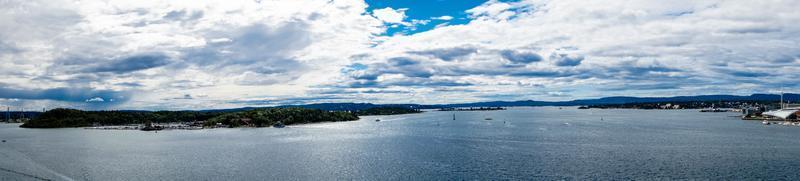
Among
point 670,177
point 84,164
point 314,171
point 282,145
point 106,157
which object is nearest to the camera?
point 670,177

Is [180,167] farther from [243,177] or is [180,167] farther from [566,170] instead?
[566,170]

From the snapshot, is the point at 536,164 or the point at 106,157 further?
the point at 106,157

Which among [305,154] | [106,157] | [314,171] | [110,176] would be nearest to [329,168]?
[314,171]

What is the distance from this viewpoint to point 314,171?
76.6 m

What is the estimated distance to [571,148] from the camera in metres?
103

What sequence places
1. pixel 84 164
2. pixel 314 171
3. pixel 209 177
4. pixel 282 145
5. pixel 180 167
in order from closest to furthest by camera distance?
pixel 209 177, pixel 314 171, pixel 180 167, pixel 84 164, pixel 282 145

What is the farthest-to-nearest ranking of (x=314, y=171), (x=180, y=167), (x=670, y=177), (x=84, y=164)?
(x=84, y=164) < (x=180, y=167) < (x=314, y=171) < (x=670, y=177)

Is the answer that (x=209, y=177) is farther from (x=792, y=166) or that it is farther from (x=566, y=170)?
(x=792, y=166)

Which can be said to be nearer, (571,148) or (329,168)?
(329,168)

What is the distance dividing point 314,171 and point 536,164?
32.6 m

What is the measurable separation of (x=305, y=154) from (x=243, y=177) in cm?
2936

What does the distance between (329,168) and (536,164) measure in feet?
101

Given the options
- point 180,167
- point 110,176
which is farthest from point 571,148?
point 110,176

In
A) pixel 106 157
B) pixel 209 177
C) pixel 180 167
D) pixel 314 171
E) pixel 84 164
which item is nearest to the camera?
pixel 209 177
